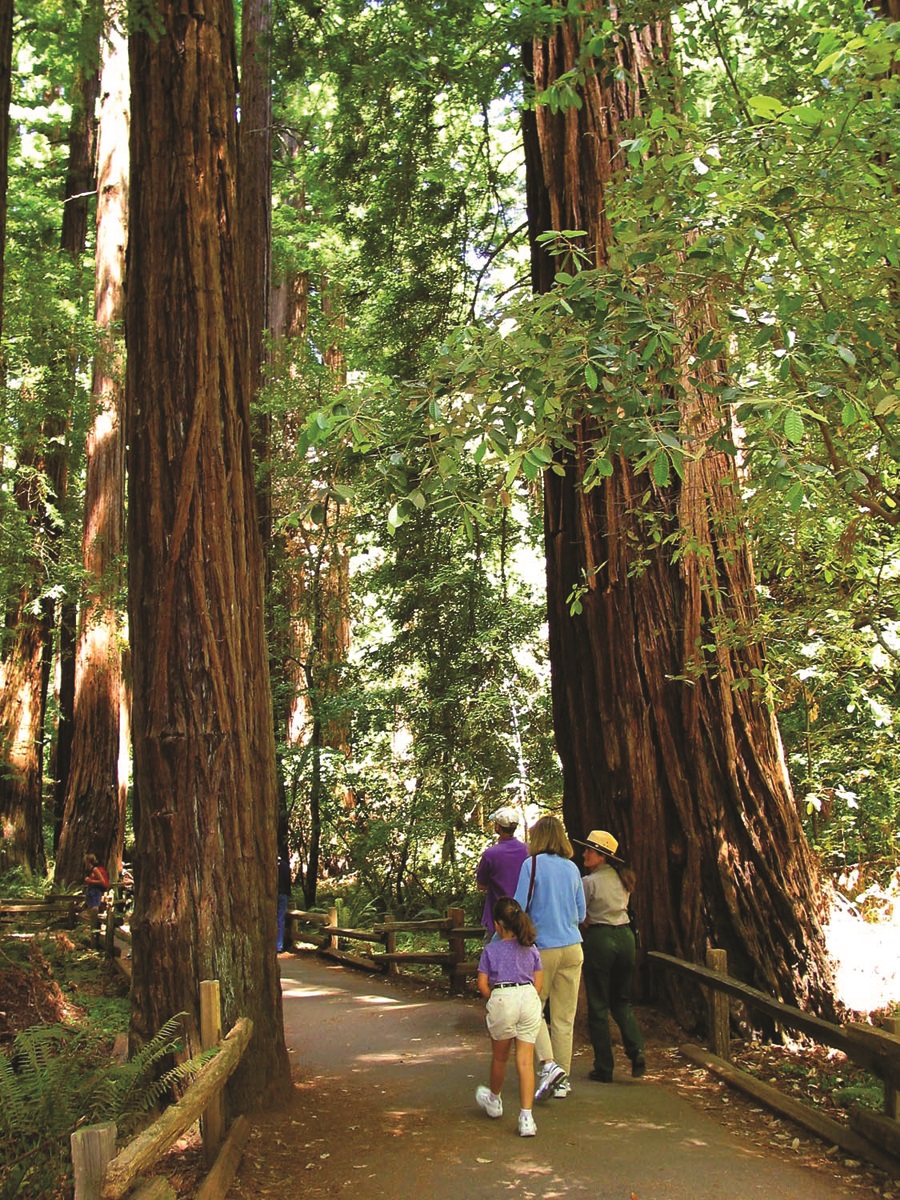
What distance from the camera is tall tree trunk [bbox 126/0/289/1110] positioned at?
259 inches

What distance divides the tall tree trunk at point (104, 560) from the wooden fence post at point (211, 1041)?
12.4 meters

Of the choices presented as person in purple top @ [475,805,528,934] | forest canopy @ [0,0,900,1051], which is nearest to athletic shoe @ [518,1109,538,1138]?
person in purple top @ [475,805,528,934]

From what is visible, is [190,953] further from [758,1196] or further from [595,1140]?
[758,1196]

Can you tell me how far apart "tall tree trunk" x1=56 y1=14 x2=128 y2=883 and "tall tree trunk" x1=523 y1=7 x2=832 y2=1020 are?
32.5ft

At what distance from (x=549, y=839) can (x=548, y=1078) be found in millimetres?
1433

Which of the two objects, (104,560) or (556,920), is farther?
(104,560)

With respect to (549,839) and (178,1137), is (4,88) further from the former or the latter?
(549,839)

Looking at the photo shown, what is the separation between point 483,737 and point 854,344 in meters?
10.3

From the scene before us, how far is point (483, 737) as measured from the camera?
14766mm

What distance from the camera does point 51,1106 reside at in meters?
4.55

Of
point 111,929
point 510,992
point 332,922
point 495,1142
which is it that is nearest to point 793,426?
point 510,992

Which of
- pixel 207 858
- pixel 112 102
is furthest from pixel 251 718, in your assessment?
pixel 112 102

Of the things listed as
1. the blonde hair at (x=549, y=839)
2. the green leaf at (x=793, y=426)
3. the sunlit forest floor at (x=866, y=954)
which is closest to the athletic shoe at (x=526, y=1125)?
the blonde hair at (x=549, y=839)

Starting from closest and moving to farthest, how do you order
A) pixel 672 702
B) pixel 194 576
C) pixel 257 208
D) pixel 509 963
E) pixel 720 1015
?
pixel 509 963 < pixel 194 576 < pixel 720 1015 < pixel 672 702 < pixel 257 208
